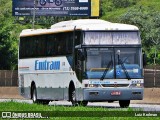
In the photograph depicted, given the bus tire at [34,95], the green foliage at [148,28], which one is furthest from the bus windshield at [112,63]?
the green foliage at [148,28]

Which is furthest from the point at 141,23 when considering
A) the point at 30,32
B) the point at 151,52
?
the point at 30,32

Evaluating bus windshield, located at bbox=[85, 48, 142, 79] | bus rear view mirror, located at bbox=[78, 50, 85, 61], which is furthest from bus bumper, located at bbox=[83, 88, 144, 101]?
bus rear view mirror, located at bbox=[78, 50, 85, 61]

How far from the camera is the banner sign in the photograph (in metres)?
93.8

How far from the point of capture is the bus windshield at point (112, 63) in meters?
32.1

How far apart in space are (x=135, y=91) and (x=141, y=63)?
3.81ft

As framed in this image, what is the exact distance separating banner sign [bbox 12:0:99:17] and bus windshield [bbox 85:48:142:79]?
202 ft

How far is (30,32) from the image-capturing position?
3912 cm

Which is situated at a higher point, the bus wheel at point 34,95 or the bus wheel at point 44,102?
the bus wheel at point 34,95

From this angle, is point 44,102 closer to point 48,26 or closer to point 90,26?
point 90,26

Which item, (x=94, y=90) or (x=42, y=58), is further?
(x=42, y=58)

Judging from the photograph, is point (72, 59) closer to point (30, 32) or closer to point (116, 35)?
point (116, 35)

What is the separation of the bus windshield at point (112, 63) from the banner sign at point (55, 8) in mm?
61610

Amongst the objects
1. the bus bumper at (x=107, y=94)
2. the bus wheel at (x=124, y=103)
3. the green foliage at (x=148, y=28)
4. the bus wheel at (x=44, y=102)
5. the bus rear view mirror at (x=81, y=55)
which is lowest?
the green foliage at (x=148, y=28)

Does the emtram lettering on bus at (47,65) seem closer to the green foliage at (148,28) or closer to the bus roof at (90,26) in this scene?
the bus roof at (90,26)
